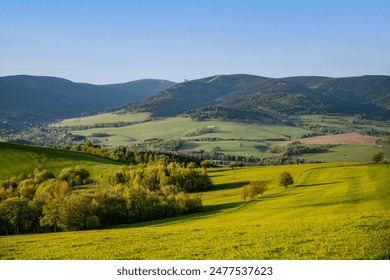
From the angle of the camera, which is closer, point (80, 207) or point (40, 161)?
point (80, 207)

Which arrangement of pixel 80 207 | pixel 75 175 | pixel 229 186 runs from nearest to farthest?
pixel 80 207 < pixel 229 186 < pixel 75 175

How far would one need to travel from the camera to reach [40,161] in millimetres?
143750

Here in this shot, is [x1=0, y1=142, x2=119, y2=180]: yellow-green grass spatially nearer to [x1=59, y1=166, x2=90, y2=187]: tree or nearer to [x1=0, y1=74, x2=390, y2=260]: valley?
[x1=0, y1=74, x2=390, y2=260]: valley

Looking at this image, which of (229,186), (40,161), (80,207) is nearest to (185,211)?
(80,207)

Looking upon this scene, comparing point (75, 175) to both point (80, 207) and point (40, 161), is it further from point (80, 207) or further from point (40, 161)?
point (80, 207)

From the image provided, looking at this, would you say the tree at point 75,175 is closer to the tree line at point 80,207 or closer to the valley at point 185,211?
the valley at point 185,211

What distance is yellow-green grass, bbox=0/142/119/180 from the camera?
13500 centimetres

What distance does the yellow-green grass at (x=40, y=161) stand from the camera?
5315 inches

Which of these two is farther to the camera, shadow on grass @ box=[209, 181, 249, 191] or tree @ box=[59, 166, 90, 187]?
tree @ box=[59, 166, 90, 187]

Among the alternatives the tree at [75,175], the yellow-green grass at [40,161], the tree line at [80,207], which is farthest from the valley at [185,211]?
the tree at [75,175]

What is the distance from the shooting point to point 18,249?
31438mm

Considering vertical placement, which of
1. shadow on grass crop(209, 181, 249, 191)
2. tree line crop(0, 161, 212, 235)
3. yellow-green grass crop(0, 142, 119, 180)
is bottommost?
shadow on grass crop(209, 181, 249, 191)

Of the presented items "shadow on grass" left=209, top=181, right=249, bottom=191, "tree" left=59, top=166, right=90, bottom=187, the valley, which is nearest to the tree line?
the valley
